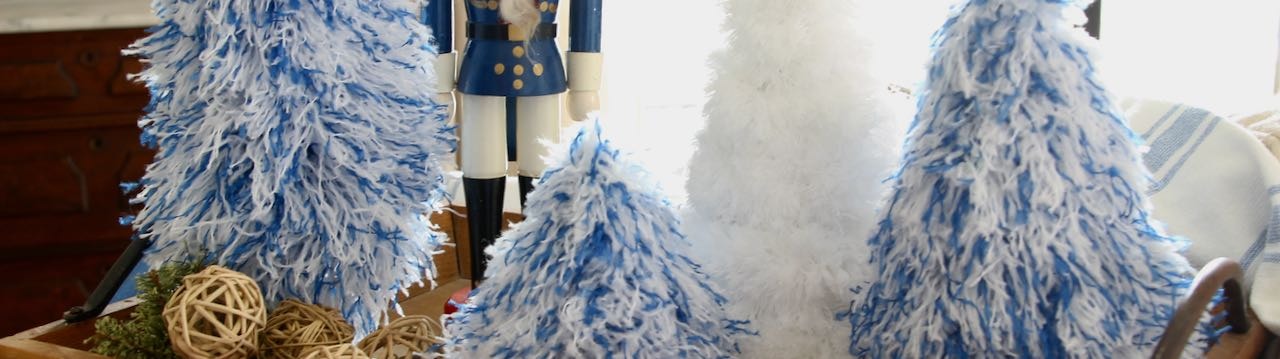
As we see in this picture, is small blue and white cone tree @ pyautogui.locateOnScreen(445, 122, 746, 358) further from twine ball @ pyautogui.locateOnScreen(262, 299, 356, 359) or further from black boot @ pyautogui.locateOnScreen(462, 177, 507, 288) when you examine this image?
black boot @ pyautogui.locateOnScreen(462, 177, 507, 288)

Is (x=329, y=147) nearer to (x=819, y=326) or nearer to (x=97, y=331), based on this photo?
(x=97, y=331)

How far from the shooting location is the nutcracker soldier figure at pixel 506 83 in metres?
0.73

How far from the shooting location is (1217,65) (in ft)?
3.91

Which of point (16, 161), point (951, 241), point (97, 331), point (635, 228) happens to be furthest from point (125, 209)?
point (951, 241)

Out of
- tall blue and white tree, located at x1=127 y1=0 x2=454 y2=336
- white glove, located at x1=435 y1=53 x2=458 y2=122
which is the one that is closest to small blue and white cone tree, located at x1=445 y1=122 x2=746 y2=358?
tall blue and white tree, located at x1=127 y1=0 x2=454 y2=336

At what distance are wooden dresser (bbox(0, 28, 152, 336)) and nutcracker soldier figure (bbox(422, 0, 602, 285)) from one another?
0.61 metres

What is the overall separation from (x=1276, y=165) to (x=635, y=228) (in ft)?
1.58

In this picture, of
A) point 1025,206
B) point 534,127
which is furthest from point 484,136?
point 1025,206

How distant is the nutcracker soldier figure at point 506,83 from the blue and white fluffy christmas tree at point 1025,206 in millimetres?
334

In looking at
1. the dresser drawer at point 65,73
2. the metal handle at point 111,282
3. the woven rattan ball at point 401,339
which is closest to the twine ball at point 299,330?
the woven rattan ball at point 401,339

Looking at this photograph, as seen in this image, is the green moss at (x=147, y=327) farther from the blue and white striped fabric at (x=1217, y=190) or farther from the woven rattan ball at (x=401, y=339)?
the blue and white striped fabric at (x=1217, y=190)

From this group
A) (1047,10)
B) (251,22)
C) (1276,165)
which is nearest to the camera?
(1047,10)

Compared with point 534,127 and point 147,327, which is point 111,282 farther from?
point 534,127

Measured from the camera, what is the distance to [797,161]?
1.74ft
